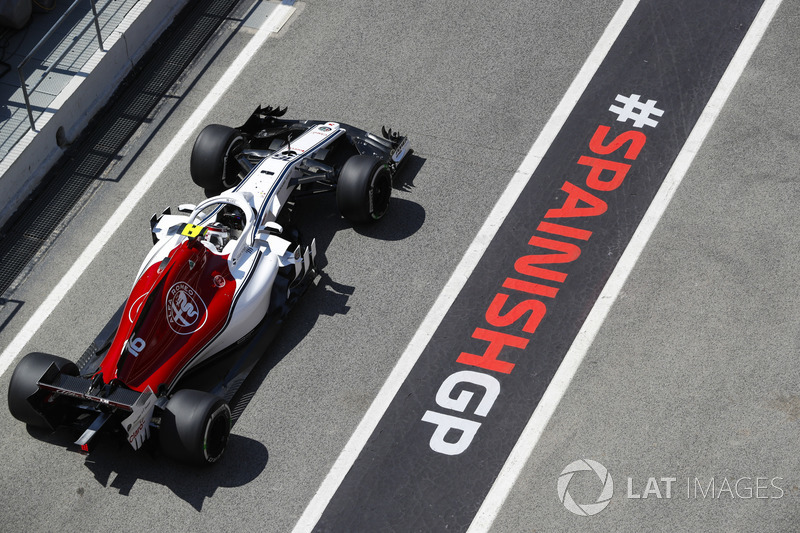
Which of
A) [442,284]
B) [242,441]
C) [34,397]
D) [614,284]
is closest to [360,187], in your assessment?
[442,284]

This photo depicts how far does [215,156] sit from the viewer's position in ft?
44.8

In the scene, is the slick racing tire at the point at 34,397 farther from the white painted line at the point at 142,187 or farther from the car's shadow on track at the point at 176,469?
the white painted line at the point at 142,187

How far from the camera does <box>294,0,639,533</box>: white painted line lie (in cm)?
1131

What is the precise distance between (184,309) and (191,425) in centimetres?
132

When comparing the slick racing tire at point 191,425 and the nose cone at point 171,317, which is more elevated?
the nose cone at point 171,317

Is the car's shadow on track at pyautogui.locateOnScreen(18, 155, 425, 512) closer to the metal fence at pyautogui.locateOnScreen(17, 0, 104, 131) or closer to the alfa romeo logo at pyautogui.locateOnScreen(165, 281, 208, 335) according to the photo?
the alfa romeo logo at pyautogui.locateOnScreen(165, 281, 208, 335)

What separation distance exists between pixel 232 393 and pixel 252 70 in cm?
571

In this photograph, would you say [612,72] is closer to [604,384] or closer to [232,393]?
[604,384]

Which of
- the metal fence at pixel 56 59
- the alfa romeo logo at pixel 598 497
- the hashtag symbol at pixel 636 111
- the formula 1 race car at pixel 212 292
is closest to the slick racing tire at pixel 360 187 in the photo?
the formula 1 race car at pixel 212 292

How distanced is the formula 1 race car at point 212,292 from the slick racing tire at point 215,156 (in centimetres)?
2

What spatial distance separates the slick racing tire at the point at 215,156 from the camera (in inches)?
539

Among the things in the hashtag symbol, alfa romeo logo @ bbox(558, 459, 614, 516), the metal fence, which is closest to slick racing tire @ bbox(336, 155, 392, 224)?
the hashtag symbol

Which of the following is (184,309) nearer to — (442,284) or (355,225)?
(355,225)

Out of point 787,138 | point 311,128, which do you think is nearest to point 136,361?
point 311,128
